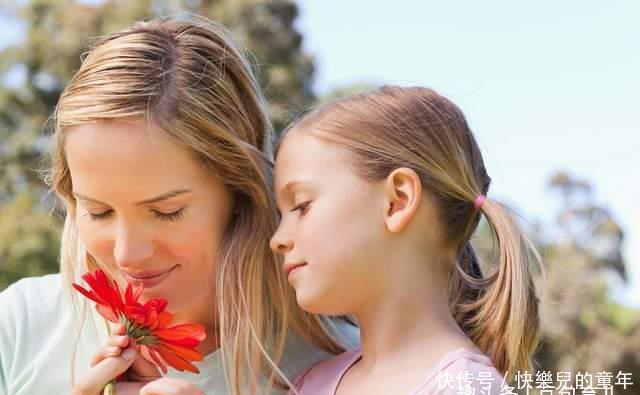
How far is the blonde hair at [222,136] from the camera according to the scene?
2.68 meters

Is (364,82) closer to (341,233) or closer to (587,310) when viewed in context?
(587,310)

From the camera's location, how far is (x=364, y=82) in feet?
40.6

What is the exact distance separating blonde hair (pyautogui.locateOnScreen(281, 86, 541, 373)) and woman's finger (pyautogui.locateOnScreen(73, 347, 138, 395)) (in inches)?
29.9

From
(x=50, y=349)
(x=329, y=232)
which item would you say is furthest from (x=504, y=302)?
(x=50, y=349)

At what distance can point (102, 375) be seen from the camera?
230cm

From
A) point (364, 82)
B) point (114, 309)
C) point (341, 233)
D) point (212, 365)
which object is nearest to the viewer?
point (114, 309)

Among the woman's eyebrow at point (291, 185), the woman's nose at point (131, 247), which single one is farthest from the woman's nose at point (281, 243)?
the woman's nose at point (131, 247)

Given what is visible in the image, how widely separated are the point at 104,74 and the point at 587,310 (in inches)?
479

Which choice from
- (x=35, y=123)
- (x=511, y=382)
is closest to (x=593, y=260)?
(x=35, y=123)

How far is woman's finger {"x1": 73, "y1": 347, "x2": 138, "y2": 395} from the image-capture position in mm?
2295

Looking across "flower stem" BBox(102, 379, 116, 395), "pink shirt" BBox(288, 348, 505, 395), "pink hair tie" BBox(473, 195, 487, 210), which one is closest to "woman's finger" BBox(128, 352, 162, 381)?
"flower stem" BBox(102, 379, 116, 395)

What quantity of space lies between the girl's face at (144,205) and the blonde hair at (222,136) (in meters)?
0.05

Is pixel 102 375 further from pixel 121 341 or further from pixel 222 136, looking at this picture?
pixel 222 136

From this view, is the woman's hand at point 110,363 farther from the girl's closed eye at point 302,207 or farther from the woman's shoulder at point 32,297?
the woman's shoulder at point 32,297
